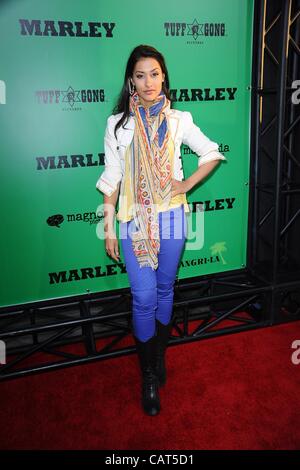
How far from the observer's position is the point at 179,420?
2143mm

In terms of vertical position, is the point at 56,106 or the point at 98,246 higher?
the point at 56,106

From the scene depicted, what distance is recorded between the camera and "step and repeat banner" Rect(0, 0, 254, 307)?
2.60 meters

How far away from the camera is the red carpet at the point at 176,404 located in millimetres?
2029

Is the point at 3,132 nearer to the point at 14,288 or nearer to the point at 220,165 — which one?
the point at 14,288

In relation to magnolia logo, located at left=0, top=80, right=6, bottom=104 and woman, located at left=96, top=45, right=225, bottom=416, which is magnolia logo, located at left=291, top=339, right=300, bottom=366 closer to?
woman, located at left=96, top=45, right=225, bottom=416

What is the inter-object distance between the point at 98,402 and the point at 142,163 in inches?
57.9

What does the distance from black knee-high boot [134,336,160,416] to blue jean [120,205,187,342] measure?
54 mm

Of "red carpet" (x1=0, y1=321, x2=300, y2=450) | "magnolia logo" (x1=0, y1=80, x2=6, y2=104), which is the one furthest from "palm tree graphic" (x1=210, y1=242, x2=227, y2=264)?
"magnolia logo" (x1=0, y1=80, x2=6, y2=104)

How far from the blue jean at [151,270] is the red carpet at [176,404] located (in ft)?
1.59

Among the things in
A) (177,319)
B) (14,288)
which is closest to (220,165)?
(177,319)

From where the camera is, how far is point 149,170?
82.6 inches

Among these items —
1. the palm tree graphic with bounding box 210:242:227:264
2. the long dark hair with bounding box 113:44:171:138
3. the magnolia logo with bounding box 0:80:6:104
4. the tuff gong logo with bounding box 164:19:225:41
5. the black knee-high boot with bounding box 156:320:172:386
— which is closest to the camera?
the long dark hair with bounding box 113:44:171:138

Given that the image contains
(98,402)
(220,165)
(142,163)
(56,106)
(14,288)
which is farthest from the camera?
(220,165)

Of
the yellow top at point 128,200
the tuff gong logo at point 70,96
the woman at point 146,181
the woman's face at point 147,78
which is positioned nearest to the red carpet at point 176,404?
the woman at point 146,181
